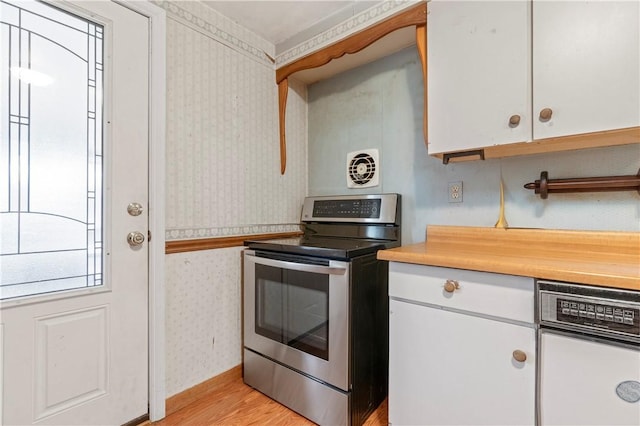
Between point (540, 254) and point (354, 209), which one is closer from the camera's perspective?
point (540, 254)

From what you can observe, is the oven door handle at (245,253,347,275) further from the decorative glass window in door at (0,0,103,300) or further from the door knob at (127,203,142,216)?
the decorative glass window in door at (0,0,103,300)

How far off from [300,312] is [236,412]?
1.94 feet

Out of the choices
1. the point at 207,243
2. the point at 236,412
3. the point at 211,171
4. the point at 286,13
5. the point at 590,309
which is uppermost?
the point at 286,13

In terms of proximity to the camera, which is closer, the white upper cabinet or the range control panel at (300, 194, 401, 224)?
the white upper cabinet

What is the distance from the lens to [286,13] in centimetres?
174

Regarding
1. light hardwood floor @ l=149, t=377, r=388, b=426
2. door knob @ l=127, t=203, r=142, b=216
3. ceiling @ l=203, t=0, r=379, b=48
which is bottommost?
light hardwood floor @ l=149, t=377, r=388, b=426

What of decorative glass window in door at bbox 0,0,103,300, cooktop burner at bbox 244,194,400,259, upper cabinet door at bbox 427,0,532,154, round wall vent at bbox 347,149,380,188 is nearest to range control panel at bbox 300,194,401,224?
cooktop burner at bbox 244,194,400,259

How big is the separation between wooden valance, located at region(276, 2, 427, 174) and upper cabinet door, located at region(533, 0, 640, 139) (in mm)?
447

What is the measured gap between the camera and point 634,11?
97cm

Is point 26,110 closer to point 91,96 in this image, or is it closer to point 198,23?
point 91,96

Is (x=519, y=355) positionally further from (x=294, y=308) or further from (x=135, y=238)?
(x=135, y=238)

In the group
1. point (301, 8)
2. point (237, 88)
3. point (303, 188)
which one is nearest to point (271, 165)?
point (303, 188)

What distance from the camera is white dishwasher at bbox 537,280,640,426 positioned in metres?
0.82

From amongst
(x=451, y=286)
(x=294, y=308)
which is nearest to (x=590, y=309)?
(x=451, y=286)
